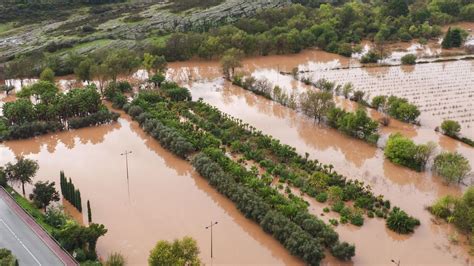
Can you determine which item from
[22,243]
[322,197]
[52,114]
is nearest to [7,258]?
[22,243]

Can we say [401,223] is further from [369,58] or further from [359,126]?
[369,58]

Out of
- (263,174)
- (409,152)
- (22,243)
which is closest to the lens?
(22,243)

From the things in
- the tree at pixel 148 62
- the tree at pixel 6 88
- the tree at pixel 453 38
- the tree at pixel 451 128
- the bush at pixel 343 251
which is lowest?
the bush at pixel 343 251

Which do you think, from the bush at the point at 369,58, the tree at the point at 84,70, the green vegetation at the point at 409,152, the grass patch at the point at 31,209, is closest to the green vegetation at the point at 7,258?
the grass patch at the point at 31,209

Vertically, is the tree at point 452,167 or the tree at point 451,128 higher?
the tree at point 451,128

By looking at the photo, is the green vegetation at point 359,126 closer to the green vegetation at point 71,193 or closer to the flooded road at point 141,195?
the flooded road at point 141,195

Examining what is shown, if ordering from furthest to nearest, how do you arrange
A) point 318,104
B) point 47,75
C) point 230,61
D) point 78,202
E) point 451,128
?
point 230,61 → point 47,75 → point 318,104 → point 451,128 → point 78,202
